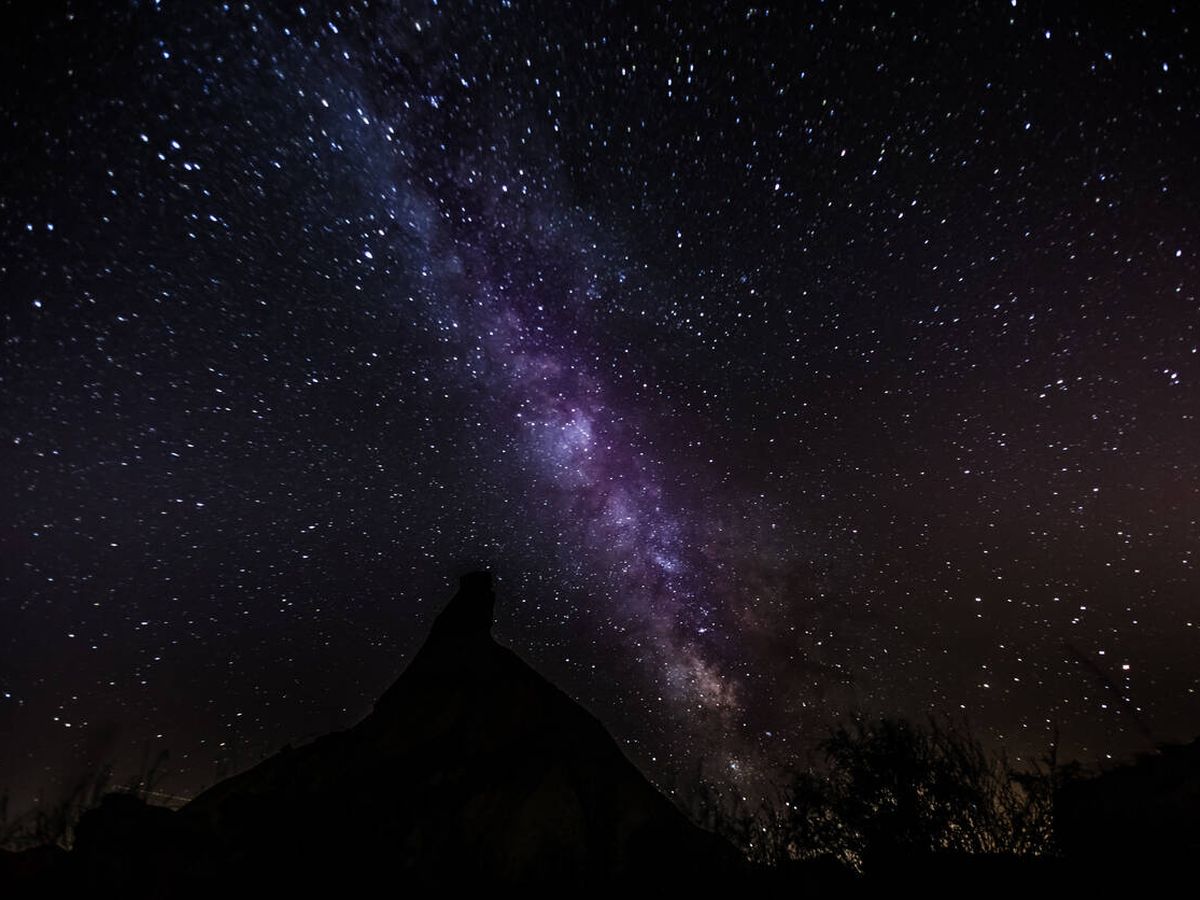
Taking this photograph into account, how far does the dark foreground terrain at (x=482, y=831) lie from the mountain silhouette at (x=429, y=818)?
0.05 meters

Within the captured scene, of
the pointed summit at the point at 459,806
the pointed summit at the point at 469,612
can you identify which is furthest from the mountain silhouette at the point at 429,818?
the pointed summit at the point at 469,612

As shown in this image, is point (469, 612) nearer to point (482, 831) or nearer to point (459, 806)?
point (459, 806)

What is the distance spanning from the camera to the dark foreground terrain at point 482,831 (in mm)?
13633

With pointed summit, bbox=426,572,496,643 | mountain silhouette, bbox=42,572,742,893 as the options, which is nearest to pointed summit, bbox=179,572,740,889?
mountain silhouette, bbox=42,572,742,893

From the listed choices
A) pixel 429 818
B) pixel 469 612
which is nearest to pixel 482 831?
pixel 429 818

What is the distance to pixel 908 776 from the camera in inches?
695

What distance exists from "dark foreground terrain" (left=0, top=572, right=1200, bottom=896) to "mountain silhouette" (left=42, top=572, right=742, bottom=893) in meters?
0.05

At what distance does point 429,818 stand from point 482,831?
6.73ft

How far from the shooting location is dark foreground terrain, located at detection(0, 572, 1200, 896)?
1363 centimetres

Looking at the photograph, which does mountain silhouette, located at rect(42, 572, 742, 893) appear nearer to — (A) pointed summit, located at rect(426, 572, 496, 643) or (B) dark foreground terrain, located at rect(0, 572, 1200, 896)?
(B) dark foreground terrain, located at rect(0, 572, 1200, 896)

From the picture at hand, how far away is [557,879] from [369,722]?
11.0 m

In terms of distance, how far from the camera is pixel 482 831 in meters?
17.1

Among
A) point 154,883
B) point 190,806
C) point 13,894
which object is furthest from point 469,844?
point 13,894

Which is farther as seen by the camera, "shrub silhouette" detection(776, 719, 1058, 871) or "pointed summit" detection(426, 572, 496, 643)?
"pointed summit" detection(426, 572, 496, 643)
